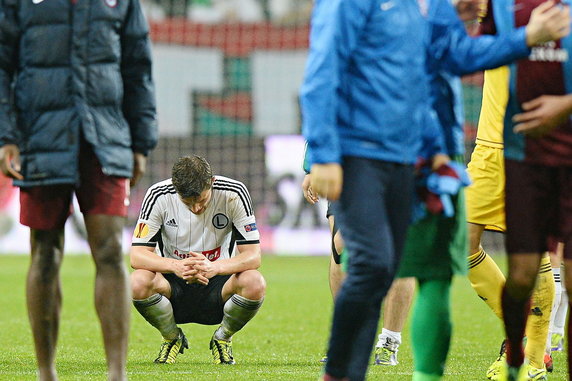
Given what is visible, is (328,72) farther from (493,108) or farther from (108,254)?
(493,108)

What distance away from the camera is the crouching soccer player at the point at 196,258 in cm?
657

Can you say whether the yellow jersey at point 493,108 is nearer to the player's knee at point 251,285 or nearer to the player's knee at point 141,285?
the player's knee at point 251,285

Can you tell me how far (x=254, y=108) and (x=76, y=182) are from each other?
60.8ft

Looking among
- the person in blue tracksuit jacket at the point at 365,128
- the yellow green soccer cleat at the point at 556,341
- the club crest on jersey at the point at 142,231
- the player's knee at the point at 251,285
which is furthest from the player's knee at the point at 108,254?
the yellow green soccer cleat at the point at 556,341

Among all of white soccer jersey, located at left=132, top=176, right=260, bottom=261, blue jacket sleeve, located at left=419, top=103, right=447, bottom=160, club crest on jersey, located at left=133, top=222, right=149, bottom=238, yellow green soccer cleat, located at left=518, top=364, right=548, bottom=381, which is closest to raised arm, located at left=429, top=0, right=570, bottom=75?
blue jacket sleeve, located at left=419, top=103, right=447, bottom=160

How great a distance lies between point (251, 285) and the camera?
6605 mm

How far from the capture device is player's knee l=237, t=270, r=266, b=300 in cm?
660

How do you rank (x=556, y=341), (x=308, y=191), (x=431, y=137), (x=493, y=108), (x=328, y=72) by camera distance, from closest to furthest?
(x=328, y=72), (x=431, y=137), (x=493, y=108), (x=308, y=191), (x=556, y=341)

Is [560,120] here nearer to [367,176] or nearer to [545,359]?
[367,176]

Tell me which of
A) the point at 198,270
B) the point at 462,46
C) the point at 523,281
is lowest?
the point at 198,270

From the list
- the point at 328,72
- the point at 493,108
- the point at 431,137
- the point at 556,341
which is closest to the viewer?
the point at 328,72

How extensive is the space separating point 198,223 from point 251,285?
1.89ft

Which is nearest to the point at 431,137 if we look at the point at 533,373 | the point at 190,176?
the point at 533,373

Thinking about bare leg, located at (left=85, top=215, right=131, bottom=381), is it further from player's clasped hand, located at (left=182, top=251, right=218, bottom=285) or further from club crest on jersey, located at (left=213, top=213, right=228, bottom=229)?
club crest on jersey, located at (left=213, top=213, right=228, bottom=229)
